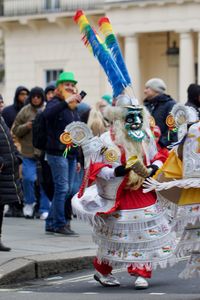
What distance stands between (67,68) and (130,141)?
2946 cm

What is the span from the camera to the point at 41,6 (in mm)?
39969

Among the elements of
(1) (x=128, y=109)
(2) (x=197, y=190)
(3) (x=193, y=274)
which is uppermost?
(1) (x=128, y=109)

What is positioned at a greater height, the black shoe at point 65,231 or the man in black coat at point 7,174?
the man in black coat at point 7,174

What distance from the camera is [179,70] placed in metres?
35.6

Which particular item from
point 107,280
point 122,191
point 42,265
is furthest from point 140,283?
point 42,265

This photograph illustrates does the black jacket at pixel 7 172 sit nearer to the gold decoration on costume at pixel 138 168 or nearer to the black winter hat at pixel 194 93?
the gold decoration on costume at pixel 138 168

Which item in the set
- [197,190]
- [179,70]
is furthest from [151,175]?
[179,70]

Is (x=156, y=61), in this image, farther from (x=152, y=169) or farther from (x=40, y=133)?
(x=152, y=169)

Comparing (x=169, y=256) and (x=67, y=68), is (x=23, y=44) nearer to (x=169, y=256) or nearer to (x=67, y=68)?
(x=67, y=68)

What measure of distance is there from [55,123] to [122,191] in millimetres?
3097

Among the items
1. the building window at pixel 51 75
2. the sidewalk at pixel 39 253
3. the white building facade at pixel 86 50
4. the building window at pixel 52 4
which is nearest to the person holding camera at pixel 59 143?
the sidewalk at pixel 39 253

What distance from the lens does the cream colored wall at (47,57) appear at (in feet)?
126

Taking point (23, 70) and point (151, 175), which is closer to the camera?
point (151, 175)

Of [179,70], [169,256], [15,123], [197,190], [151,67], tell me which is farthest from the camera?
[151,67]
